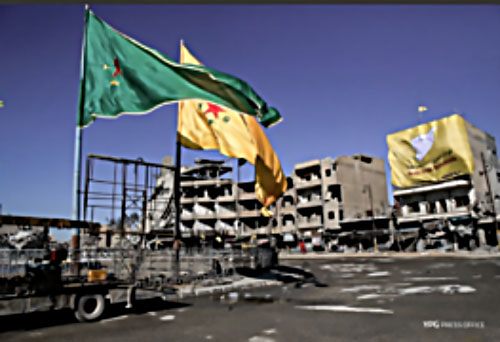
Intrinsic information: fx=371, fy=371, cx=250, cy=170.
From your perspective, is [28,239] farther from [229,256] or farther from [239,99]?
[239,99]

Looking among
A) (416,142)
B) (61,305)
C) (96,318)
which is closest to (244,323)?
(96,318)

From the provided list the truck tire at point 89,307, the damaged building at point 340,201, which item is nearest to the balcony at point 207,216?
the damaged building at point 340,201

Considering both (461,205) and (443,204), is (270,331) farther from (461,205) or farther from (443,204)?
(443,204)

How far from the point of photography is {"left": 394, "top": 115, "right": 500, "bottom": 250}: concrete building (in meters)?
44.1

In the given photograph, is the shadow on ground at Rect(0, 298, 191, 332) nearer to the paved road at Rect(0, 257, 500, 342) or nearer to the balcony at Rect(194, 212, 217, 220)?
the paved road at Rect(0, 257, 500, 342)

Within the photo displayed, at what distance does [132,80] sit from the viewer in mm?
11508

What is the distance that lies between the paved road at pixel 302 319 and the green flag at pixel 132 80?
5488mm

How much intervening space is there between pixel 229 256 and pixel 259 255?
2.74 meters

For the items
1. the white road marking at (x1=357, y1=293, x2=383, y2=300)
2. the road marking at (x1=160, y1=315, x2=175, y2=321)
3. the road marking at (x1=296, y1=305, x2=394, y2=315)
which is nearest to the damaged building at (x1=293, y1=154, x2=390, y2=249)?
the white road marking at (x1=357, y1=293, x2=383, y2=300)

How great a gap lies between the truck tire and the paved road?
0.24 metres

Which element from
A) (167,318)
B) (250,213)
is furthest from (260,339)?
(250,213)

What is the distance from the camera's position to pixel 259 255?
19594 millimetres

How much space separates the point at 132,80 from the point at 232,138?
400cm

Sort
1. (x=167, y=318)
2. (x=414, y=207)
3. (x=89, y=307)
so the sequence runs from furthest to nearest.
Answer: (x=414, y=207), (x=167, y=318), (x=89, y=307)
